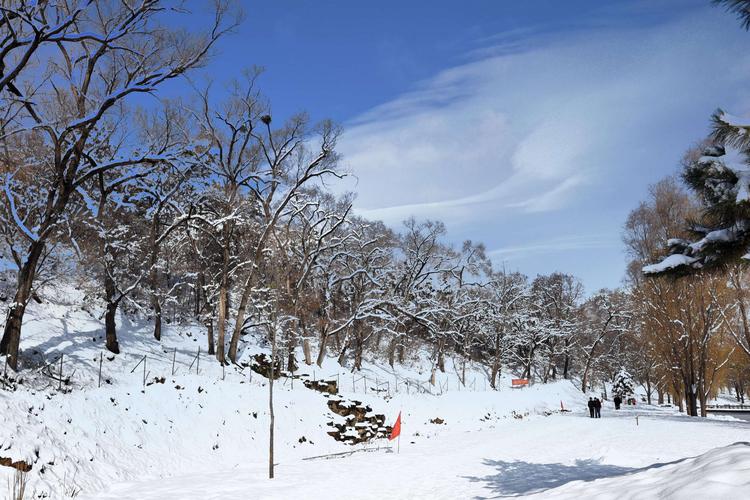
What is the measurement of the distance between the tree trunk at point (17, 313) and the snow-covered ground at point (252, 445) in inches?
37.7

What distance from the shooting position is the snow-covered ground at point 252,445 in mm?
10711

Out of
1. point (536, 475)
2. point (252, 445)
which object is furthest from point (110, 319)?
point (536, 475)

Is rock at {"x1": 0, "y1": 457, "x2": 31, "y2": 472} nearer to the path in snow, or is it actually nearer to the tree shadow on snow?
the path in snow

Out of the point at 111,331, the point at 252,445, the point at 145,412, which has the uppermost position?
the point at 111,331

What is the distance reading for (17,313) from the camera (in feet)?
52.3

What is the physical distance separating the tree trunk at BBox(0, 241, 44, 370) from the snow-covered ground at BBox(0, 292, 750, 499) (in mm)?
958

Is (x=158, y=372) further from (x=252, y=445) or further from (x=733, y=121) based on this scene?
(x=733, y=121)

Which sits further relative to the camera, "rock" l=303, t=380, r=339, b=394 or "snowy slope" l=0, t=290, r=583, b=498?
"rock" l=303, t=380, r=339, b=394

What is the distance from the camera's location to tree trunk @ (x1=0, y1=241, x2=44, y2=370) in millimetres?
15367

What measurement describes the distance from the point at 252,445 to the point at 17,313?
386 inches

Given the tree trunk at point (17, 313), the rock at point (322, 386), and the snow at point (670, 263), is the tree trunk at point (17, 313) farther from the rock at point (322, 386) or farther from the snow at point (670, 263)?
the snow at point (670, 263)

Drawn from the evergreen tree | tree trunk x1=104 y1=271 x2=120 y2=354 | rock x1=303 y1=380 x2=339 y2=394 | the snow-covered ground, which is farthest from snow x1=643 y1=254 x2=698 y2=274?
rock x1=303 y1=380 x2=339 y2=394

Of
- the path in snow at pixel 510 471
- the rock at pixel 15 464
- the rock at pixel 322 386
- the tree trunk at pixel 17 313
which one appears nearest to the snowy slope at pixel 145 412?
the rock at pixel 15 464

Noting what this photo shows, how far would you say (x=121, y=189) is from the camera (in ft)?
86.1
